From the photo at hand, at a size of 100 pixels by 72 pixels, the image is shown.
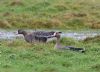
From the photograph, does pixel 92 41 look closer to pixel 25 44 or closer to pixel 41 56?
pixel 25 44

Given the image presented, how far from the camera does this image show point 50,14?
28344 millimetres

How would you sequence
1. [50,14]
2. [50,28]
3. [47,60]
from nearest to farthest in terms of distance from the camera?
[47,60]
[50,28]
[50,14]

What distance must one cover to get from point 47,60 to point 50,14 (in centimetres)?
1638

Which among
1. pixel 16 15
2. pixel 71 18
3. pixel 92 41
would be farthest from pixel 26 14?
pixel 92 41

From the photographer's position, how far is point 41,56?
12648 mm

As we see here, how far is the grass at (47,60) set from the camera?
440 inches

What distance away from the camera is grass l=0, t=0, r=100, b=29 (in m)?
25.6

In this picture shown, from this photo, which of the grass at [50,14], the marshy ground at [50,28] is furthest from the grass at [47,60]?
the grass at [50,14]

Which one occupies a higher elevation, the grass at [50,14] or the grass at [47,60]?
the grass at [47,60]

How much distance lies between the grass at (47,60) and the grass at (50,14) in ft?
36.2

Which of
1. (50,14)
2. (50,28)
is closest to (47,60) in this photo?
(50,28)

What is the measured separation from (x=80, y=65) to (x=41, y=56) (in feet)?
4.80

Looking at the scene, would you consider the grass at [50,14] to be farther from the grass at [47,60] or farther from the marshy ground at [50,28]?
the grass at [47,60]

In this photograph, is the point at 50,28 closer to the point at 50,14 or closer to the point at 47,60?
the point at 50,14
